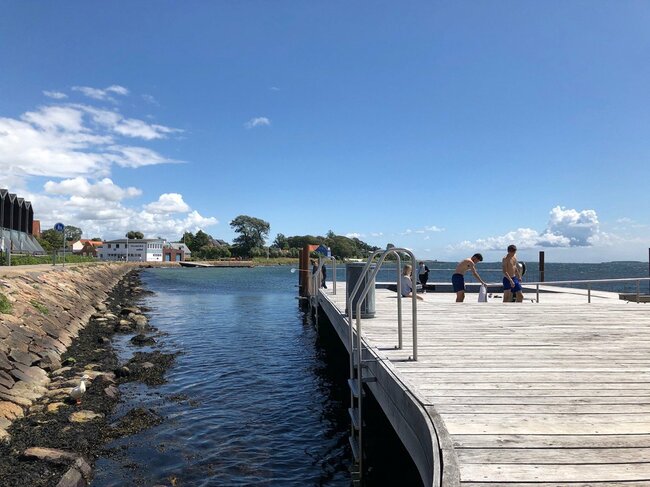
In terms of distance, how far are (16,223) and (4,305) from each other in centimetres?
5056

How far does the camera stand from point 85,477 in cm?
586

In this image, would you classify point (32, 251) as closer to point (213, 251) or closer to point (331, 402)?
point (331, 402)

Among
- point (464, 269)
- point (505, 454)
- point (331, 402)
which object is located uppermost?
point (464, 269)

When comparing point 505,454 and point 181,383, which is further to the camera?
point 181,383

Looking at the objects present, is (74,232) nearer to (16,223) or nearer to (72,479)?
(16,223)

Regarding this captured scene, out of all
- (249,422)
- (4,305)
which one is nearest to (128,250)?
(4,305)

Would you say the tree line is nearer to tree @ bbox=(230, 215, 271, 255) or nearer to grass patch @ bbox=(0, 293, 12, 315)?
tree @ bbox=(230, 215, 271, 255)

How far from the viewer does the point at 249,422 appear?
8.27 meters

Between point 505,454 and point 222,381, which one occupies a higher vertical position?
point 505,454

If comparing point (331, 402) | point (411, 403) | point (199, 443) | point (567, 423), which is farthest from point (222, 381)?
point (567, 423)

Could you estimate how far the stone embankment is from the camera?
816 cm

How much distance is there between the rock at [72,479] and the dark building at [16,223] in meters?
45.4

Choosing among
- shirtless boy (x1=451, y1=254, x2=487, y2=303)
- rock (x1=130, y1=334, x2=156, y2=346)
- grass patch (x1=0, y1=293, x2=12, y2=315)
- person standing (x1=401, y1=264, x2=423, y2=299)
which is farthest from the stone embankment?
shirtless boy (x1=451, y1=254, x2=487, y2=303)

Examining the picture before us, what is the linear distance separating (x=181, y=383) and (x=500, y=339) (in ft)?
23.5
